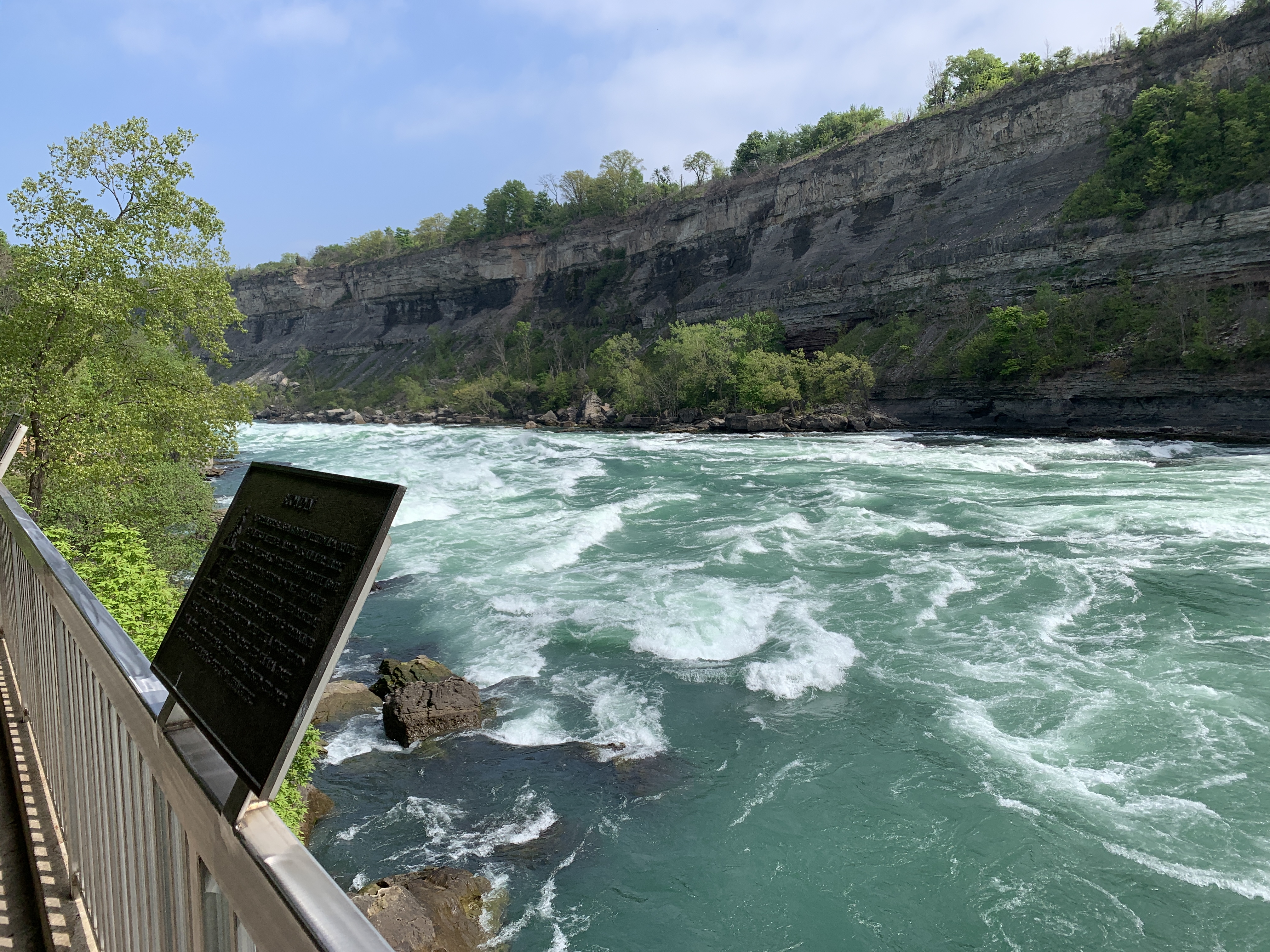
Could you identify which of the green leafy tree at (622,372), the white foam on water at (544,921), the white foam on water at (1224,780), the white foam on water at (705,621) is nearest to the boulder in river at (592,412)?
the green leafy tree at (622,372)

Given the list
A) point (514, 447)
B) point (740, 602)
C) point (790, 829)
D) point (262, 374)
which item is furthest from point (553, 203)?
point (790, 829)

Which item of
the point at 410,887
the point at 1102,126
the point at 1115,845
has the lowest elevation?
the point at 1115,845

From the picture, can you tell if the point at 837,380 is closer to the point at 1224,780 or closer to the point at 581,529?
the point at 581,529

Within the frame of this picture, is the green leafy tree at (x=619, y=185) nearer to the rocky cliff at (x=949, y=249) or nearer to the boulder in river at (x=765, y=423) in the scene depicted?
the rocky cliff at (x=949, y=249)

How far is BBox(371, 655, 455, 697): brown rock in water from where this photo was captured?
36.6 ft

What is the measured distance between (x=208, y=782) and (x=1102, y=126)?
61.3 metres

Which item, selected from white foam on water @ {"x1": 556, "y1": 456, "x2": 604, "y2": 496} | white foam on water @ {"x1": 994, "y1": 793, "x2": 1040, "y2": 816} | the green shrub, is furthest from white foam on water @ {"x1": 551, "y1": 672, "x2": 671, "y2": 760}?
white foam on water @ {"x1": 556, "y1": 456, "x2": 604, "y2": 496}

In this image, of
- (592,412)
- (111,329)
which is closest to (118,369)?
(111,329)

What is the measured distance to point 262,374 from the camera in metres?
113

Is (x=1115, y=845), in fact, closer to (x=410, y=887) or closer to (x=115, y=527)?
(x=410, y=887)

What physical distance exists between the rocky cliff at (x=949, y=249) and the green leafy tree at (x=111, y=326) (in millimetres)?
37036

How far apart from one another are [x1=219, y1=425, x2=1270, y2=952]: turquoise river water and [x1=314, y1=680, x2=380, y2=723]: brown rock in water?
33cm

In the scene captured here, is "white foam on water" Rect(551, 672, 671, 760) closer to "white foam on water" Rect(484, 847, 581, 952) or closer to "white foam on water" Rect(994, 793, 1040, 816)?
"white foam on water" Rect(484, 847, 581, 952)

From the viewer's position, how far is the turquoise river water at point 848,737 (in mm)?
7020
